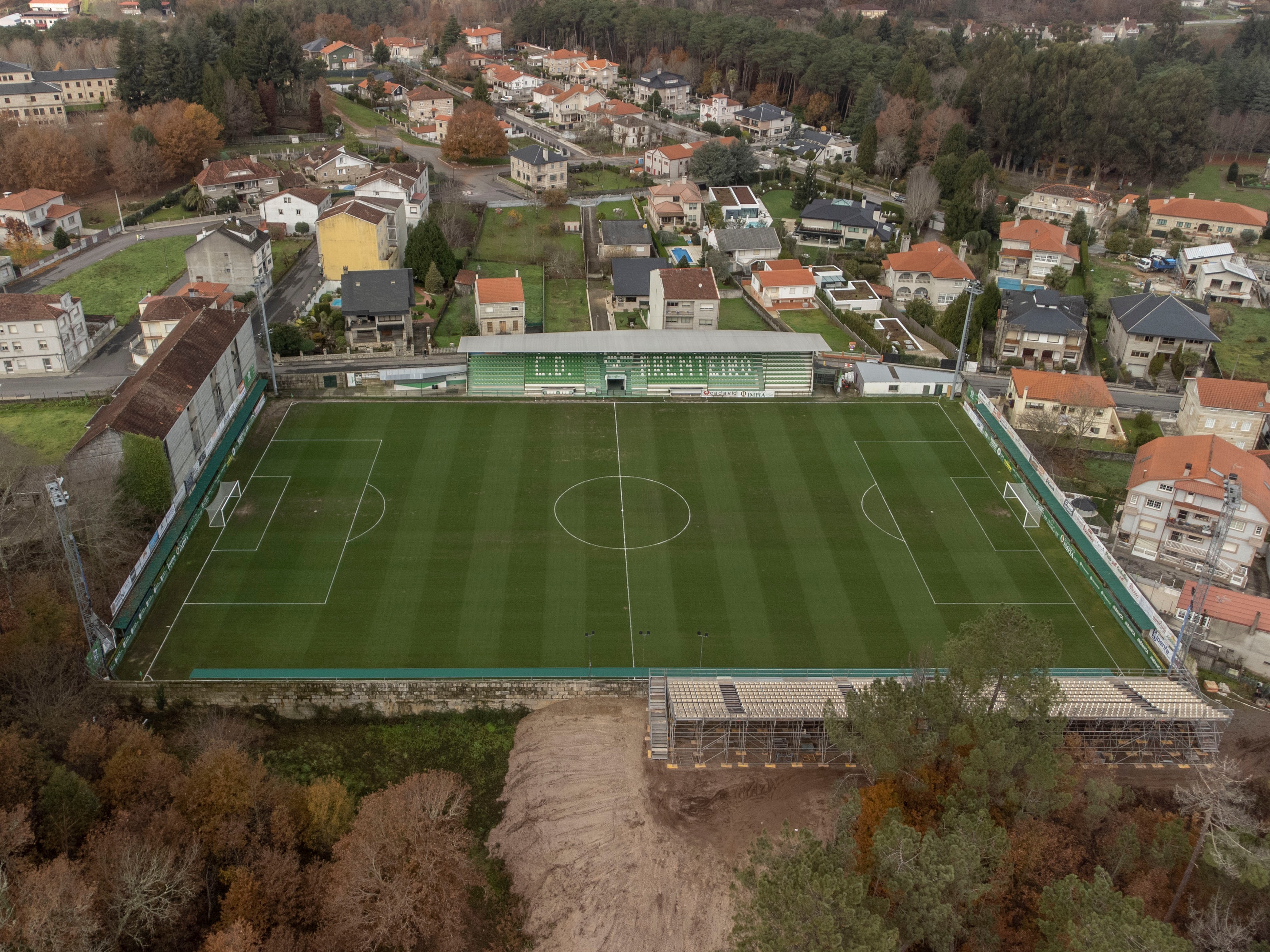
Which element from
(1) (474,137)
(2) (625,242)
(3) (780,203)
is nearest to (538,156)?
(1) (474,137)

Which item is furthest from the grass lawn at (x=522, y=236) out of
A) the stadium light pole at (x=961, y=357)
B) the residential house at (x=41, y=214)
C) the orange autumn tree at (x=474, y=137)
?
the residential house at (x=41, y=214)

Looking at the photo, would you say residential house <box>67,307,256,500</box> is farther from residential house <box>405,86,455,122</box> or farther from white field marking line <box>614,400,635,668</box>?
residential house <box>405,86,455,122</box>

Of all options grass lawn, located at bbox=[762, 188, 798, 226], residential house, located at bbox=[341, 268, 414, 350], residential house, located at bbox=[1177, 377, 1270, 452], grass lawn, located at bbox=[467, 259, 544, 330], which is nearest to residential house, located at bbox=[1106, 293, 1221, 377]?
residential house, located at bbox=[1177, 377, 1270, 452]

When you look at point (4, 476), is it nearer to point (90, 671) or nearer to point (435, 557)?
point (90, 671)

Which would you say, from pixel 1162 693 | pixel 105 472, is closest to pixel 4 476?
pixel 105 472

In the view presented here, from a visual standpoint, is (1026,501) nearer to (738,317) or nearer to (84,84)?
(738,317)

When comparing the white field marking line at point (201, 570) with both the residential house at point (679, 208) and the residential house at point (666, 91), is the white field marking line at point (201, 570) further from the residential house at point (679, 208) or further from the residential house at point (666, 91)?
the residential house at point (666, 91)

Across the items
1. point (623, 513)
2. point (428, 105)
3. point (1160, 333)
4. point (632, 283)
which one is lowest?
point (623, 513)
